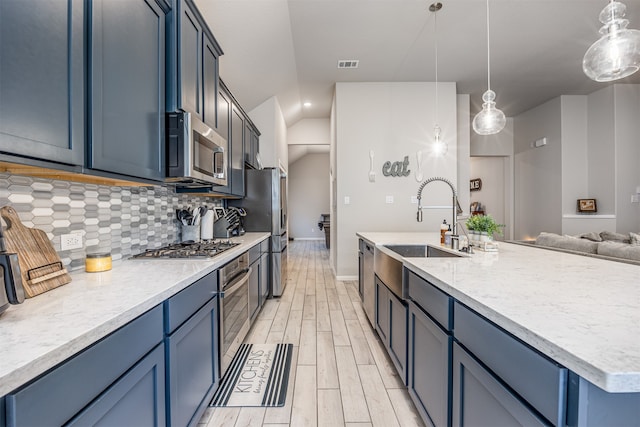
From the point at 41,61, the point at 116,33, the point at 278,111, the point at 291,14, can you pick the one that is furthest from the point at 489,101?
the point at 278,111

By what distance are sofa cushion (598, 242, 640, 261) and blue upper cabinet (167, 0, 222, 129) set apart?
10.8 feet

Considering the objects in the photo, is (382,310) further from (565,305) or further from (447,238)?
(565,305)

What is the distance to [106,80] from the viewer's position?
44.9 inches

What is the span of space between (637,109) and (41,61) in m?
7.18

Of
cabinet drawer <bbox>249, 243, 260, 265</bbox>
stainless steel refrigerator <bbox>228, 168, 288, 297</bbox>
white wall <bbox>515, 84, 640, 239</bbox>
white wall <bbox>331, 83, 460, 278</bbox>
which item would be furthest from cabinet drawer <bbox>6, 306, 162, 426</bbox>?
white wall <bbox>515, 84, 640, 239</bbox>

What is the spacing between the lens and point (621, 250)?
221 cm

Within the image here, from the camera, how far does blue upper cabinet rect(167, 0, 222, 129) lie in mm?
1618

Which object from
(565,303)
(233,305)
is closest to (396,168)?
(233,305)

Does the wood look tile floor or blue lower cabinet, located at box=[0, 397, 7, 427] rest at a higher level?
blue lower cabinet, located at box=[0, 397, 7, 427]

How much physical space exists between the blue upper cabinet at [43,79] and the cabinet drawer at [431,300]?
150cm

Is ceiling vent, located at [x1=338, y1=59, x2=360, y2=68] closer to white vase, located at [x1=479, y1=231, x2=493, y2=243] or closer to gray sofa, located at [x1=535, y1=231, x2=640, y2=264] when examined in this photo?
white vase, located at [x1=479, y1=231, x2=493, y2=243]

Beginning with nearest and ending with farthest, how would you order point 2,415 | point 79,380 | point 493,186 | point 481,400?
point 2,415
point 79,380
point 481,400
point 493,186

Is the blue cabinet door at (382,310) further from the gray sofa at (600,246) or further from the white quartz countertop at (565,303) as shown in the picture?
the gray sofa at (600,246)

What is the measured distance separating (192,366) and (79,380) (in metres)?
0.71
